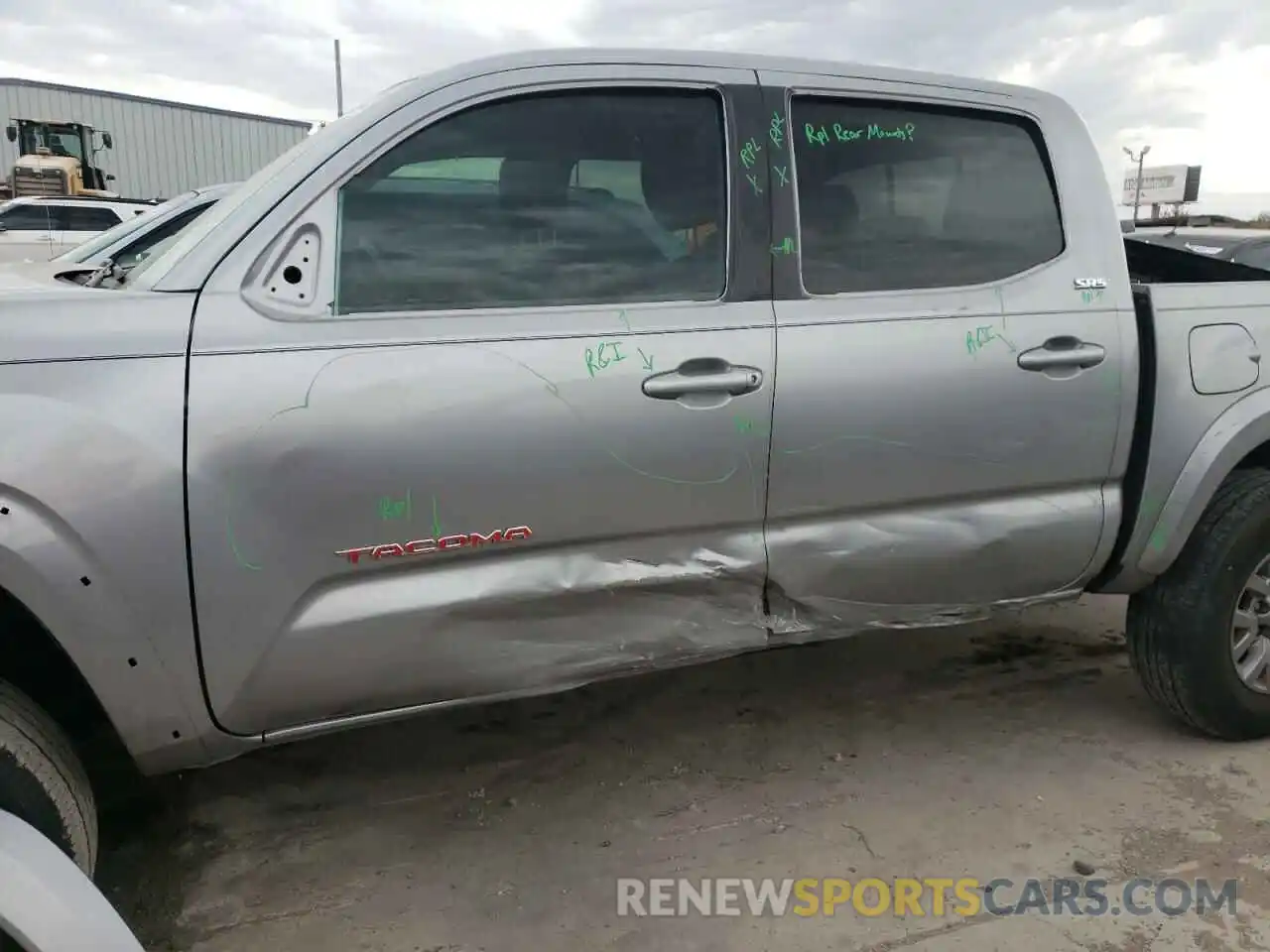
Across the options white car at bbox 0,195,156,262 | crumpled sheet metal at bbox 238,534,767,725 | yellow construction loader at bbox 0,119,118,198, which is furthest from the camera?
yellow construction loader at bbox 0,119,118,198

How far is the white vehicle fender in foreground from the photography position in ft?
5.40

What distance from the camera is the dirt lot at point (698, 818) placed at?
238 cm

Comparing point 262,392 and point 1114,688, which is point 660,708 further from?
point 262,392

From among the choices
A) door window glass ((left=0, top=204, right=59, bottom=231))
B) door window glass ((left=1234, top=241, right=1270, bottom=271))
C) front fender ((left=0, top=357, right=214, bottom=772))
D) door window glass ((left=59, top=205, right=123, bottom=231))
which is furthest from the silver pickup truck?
door window glass ((left=0, top=204, right=59, bottom=231))

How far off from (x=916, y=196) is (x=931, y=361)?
515mm

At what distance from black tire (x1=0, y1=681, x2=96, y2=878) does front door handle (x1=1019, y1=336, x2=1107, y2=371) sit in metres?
2.50

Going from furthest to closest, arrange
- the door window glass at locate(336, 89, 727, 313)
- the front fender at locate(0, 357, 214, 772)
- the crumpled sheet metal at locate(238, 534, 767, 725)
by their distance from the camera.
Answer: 1. the door window glass at locate(336, 89, 727, 313)
2. the crumpled sheet metal at locate(238, 534, 767, 725)
3. the front fender at locate(0, 357, 214, 772)

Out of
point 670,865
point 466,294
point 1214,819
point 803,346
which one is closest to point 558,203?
point 466,294

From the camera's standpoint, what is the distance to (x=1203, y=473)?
9.53 ft

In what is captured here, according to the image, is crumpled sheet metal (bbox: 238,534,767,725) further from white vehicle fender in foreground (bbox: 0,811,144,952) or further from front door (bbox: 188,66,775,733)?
white vehicle fender in foreground (bbox: 0,811,144,952)

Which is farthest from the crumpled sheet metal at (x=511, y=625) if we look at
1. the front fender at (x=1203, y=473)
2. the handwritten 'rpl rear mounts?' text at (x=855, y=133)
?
the front fender at (x=1203, y=473)

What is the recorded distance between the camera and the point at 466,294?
2256 mm

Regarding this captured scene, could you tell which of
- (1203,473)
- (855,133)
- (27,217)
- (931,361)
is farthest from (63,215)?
(1203,473)

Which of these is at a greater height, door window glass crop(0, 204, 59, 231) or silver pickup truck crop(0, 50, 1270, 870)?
door window glass crop(0, 204, 59, 231)
